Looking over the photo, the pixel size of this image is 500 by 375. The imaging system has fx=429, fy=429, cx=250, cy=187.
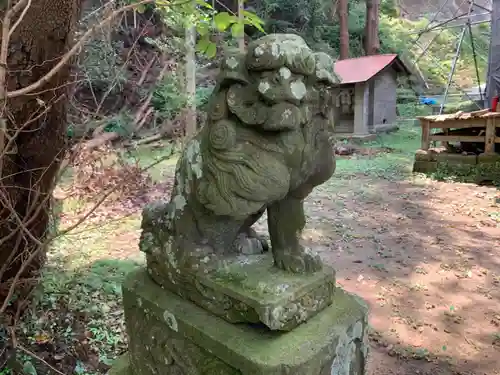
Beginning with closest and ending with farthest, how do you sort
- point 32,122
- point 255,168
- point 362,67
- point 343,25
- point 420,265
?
1. point 255,168
2. point 32,122
3. point 420,265
4. point 362,67
5. point 343,25

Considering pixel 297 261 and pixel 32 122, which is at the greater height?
pixel 32 122

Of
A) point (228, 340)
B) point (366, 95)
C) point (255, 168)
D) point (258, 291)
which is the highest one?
point (366, 95)

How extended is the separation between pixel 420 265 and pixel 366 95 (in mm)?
7849

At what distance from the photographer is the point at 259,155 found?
1.38m

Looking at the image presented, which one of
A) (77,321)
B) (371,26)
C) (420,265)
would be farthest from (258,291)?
(371,26)

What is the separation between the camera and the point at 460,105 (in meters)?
12.3

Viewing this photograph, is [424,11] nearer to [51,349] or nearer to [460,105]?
[460,105]

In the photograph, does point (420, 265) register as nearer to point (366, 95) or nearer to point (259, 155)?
point (259, 155)

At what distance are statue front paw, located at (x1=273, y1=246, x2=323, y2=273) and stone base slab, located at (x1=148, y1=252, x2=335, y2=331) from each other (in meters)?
0.02

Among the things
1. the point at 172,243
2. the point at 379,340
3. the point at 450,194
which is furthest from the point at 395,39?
the point at 172,243

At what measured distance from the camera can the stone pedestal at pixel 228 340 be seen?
132 cm

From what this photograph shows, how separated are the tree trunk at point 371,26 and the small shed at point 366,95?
2853mm

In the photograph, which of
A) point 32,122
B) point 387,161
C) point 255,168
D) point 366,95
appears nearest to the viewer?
point 255,168

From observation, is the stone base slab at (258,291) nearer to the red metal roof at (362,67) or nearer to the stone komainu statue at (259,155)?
the stone komainu statue at (259,155)
